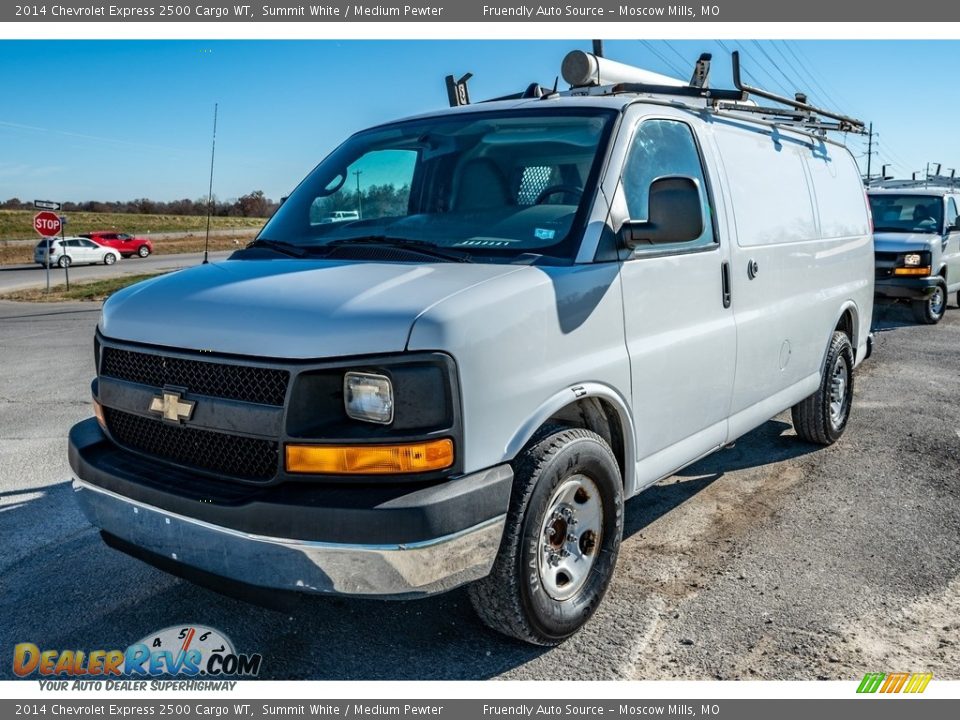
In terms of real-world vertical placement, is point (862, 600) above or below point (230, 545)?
below

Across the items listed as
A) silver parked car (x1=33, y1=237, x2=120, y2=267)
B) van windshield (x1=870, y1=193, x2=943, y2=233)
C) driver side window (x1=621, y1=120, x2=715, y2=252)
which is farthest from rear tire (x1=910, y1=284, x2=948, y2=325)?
silver parked car (x1=33, y1=237, x2=120, y2=267)

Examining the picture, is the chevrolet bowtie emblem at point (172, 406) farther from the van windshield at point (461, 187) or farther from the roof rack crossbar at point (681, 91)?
the roof rack crossbar at point (681, 91)

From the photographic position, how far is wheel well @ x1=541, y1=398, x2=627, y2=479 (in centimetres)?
344

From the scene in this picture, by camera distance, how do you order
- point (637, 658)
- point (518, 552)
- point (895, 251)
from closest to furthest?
point (518, 552)
point (637, 658)
point (895, 251)

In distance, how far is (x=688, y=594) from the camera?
12.4 ft

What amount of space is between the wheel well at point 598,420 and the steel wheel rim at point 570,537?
26 centimetres

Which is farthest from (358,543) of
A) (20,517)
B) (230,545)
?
(20,517)

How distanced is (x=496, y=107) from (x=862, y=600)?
284 cm

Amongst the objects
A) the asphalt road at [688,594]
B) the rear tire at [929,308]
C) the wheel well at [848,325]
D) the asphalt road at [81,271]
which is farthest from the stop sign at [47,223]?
the wheel well at [848,325]

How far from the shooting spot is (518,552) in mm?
3010

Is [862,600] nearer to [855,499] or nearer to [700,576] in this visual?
[700,576]

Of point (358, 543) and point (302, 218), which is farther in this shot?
point (302, 218)

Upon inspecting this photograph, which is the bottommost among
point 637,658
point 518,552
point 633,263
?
point 637,658

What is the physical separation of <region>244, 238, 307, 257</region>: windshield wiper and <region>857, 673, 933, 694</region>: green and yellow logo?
9.20 feet
